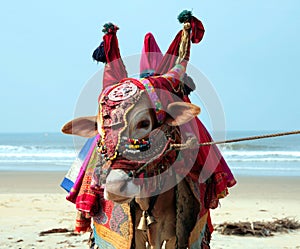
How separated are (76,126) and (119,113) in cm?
60

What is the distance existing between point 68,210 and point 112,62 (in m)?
7.13

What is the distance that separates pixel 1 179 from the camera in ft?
60.7

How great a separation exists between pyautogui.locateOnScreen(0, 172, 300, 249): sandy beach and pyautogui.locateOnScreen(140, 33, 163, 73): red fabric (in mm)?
3893

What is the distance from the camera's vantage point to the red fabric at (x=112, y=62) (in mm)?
4258

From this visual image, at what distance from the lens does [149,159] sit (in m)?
3.45

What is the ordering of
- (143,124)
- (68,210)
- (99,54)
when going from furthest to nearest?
(68,210), (99,54), (143,124)

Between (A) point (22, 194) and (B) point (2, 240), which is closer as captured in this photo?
(B) point (2, 240)

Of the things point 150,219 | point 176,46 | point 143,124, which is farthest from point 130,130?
point 176,46

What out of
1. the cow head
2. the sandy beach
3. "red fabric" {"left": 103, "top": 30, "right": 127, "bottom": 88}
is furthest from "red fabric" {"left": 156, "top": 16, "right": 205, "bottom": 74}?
the sandy beach

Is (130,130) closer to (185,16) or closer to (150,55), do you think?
(150,55)

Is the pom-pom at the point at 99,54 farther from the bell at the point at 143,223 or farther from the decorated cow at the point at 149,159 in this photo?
the bell at the point at 143,223

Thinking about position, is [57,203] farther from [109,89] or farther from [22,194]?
[109,89]

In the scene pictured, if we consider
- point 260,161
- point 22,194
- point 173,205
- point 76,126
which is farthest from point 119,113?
point 260,161

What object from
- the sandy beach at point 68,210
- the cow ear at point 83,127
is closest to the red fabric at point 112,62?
the cow ear at point 83,127
